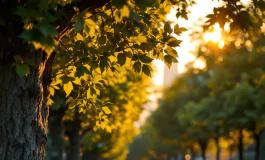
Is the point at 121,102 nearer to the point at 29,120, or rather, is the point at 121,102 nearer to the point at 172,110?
the point at 29,120

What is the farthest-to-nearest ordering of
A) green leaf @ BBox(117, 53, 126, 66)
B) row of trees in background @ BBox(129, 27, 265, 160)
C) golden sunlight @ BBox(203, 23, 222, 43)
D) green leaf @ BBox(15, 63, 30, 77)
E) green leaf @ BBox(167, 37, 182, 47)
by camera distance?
row of trees in background @ BBox(129, 27, 265, 160) < golden sunlight @ BBox(203, 23, 222, 43) < green leaf @ BBox(117, 53, 126, 66) < green leaf @ BBox(167, 37, 182, 47) < green leaf @ BBox(15, 63, 30, 77)

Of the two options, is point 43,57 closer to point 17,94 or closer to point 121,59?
point 17,94

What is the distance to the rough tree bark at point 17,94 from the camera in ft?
19.3

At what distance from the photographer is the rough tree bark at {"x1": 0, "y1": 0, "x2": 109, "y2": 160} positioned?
5.88 m

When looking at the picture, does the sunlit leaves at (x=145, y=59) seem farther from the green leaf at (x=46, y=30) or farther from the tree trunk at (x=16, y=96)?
the green leaf at (x=46, y=30)

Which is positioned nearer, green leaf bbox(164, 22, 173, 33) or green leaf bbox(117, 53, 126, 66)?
green leaf bbox(164, 22, 173, 33)

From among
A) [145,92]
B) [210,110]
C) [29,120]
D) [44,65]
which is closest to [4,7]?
[44,65]

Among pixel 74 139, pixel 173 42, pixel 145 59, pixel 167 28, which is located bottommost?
pixel 145 59

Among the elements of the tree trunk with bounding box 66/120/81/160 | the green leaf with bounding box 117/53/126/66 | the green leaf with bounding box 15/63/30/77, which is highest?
the tree trunk with bounding box 66/120/81/160

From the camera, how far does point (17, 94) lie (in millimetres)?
6043

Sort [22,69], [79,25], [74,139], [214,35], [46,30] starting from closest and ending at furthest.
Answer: [46,30]
[79,25]
[22,69]
[214,35]
[74,139]

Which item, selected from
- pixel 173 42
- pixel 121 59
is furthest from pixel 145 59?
pixel 173 42

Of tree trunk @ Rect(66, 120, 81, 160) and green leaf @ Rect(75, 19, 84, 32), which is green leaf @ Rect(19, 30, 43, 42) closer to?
green leaf @ Rect(75, 19, 84, 32)

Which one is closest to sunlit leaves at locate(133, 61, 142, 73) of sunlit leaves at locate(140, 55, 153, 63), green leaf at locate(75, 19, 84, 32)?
sunlit leaves at locate(140, 55, 153, 63)
